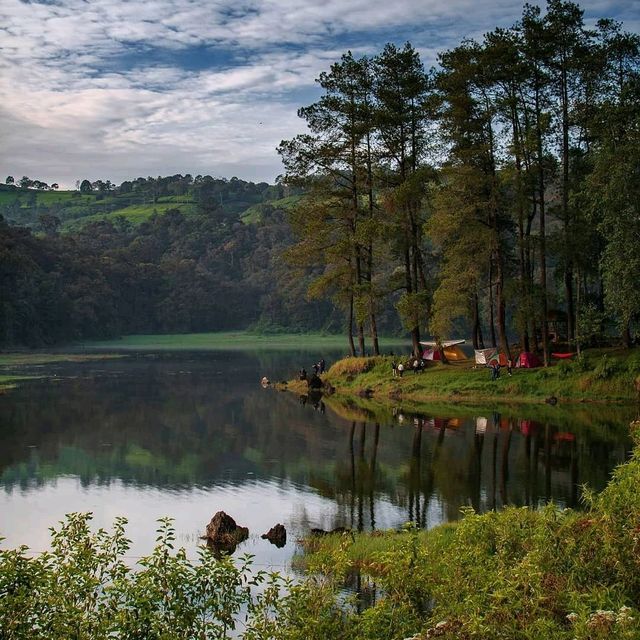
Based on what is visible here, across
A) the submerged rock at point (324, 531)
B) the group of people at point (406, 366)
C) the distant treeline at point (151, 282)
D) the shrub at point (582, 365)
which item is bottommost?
the submerged rock at point (324, 531)

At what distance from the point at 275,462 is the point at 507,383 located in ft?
60.9

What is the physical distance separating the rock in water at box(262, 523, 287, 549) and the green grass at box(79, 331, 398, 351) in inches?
3512

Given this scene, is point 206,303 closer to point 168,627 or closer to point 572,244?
point 572,244

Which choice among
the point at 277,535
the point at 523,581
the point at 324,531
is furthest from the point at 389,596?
the point at 277,535

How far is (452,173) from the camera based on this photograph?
4431cm

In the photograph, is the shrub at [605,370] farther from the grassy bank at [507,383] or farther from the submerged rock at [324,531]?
the submerged rock at [324,531]

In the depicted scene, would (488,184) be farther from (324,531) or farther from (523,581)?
(523,581)

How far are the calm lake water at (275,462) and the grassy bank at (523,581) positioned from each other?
7802 mm

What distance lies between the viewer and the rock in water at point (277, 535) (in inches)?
762

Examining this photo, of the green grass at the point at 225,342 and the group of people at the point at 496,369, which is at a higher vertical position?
the group of people at the point at 496,369

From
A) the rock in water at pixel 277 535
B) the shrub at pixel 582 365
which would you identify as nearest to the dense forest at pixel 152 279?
the shrub at pixel 582 365

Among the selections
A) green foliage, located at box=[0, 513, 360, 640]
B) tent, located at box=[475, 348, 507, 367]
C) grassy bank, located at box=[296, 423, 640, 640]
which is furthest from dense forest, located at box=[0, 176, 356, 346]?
grassy bank, located at box=[296, 423, 640, 640]

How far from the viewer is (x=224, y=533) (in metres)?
19.4

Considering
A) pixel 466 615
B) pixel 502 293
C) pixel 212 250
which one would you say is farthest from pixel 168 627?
pixel 212 250
